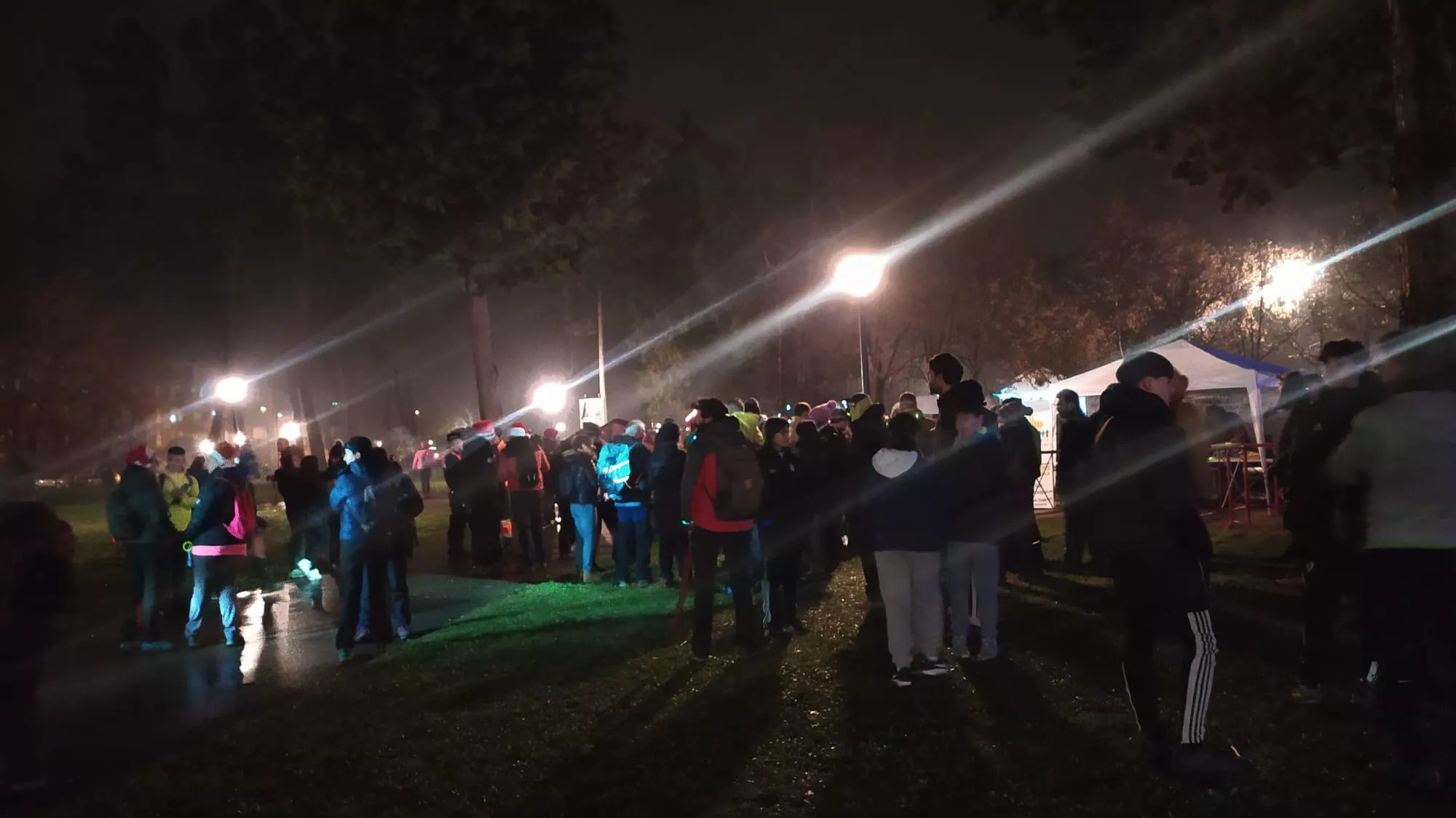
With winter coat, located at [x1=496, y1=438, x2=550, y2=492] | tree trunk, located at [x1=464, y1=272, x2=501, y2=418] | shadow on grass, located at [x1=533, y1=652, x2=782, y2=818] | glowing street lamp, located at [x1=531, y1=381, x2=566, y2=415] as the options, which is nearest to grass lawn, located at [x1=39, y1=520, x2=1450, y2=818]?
shadow on grass, located at [x1=533, y1=652, x2=782, y2=818]

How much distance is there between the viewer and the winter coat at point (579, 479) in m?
12.2

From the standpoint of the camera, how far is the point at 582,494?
485 inches

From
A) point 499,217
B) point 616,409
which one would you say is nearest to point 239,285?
point 616,409

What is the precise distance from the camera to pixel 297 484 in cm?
1293

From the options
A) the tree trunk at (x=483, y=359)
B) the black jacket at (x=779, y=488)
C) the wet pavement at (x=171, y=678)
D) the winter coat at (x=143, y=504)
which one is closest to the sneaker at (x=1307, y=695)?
the black jacket at (x=779, y=488)

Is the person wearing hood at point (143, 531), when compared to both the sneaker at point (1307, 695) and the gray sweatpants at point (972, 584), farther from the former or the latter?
the sneaker at point (1307, 695)

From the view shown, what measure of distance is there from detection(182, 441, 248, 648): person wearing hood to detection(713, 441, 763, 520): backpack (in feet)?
15.4

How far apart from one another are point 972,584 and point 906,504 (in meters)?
1.03

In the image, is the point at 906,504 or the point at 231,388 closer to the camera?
the point at 906,504

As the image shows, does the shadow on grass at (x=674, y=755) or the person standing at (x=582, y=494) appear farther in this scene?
the person standing at (x=582, y=494)

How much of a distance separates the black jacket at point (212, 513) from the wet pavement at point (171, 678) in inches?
42.9

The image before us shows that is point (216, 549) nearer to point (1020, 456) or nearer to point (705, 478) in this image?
point (705, 478)

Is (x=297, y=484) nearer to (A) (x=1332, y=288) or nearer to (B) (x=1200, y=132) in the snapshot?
(B) (x=1200, y=132)

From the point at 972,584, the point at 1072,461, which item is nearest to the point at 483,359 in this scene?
the point at 1072,461
